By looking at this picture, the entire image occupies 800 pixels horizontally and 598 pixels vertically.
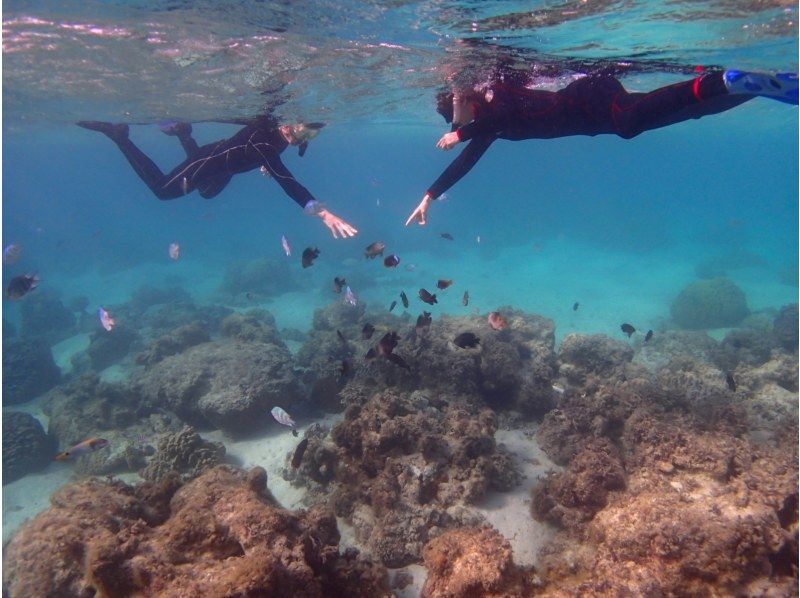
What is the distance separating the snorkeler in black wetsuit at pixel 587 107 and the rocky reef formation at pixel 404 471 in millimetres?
3455

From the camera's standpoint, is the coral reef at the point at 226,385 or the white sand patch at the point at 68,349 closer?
the coral reef at the point at 226,385

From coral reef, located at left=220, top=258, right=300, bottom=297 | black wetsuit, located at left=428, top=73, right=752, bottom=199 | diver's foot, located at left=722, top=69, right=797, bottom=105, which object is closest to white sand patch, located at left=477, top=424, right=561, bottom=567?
black wetsuit, located at left=428, top=73, right=752, bottom=199

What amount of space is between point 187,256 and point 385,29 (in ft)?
150

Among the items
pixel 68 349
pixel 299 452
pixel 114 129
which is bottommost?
pixel 68 349

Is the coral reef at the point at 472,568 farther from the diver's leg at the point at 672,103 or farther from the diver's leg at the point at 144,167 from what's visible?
the diver's leg at the point at 144,167

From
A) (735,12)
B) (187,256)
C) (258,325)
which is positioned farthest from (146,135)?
(735,12)

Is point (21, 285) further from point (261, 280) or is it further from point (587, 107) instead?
point (261, 280)

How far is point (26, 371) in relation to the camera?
15531 millimetres

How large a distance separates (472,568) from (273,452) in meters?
6.24

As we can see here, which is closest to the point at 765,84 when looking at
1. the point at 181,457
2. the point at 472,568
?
the point at 472,568

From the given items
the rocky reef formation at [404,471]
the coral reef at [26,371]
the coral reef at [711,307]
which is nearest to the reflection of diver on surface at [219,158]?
the rocky reef formation at [404,471]

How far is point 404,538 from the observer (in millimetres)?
5219

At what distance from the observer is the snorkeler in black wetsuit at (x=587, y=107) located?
15.3 ft

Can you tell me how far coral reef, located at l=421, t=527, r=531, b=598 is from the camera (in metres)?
3.51
